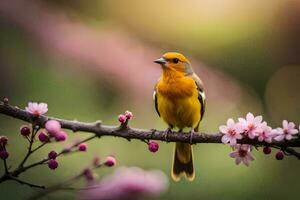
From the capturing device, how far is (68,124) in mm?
2502

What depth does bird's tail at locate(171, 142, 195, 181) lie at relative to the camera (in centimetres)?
401

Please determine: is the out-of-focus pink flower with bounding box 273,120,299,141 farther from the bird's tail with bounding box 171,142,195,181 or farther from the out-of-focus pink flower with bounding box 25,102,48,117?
the bird's tail with bounding box 171,142,195,181

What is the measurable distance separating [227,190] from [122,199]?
3.42 m

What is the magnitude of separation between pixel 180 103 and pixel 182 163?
0.39 m

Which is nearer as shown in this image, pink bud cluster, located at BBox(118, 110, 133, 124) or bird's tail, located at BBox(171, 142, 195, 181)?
pink bud cluster, located at BBox(118, 110, 133, 124)

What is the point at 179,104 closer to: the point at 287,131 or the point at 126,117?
the point at 126,117

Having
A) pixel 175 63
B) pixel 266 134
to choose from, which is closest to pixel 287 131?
pixel 266 134

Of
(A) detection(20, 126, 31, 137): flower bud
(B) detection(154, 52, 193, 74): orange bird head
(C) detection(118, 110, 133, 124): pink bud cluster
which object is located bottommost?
(A) detection(20, 126, 31, 137): flower bud

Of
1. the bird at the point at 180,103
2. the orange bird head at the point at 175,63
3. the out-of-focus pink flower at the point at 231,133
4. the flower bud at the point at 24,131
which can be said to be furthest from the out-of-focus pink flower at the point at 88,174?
the orange bird head at the point at 175,63

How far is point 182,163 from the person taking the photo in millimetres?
4047

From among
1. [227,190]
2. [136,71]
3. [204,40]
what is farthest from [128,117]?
[204,40]

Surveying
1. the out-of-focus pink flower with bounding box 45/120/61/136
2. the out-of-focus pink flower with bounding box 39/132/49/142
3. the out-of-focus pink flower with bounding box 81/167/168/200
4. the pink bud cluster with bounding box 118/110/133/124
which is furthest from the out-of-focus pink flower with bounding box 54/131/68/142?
the out-of-focus pink flower with bounding box 81/167/168/200

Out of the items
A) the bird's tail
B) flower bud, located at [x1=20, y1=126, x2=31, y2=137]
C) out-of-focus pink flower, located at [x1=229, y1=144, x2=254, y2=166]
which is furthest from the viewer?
the bird's tail

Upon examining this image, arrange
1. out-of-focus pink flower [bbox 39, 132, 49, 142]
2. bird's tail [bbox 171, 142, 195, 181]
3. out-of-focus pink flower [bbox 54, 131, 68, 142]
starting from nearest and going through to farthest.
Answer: out-of-focus pink flower [bbox 54, 131, 68, 142]
out-of-focus pink flower [bbox 39, 132, 49, 142]
bird's tail [bbox 171, 142, 195, 181]
